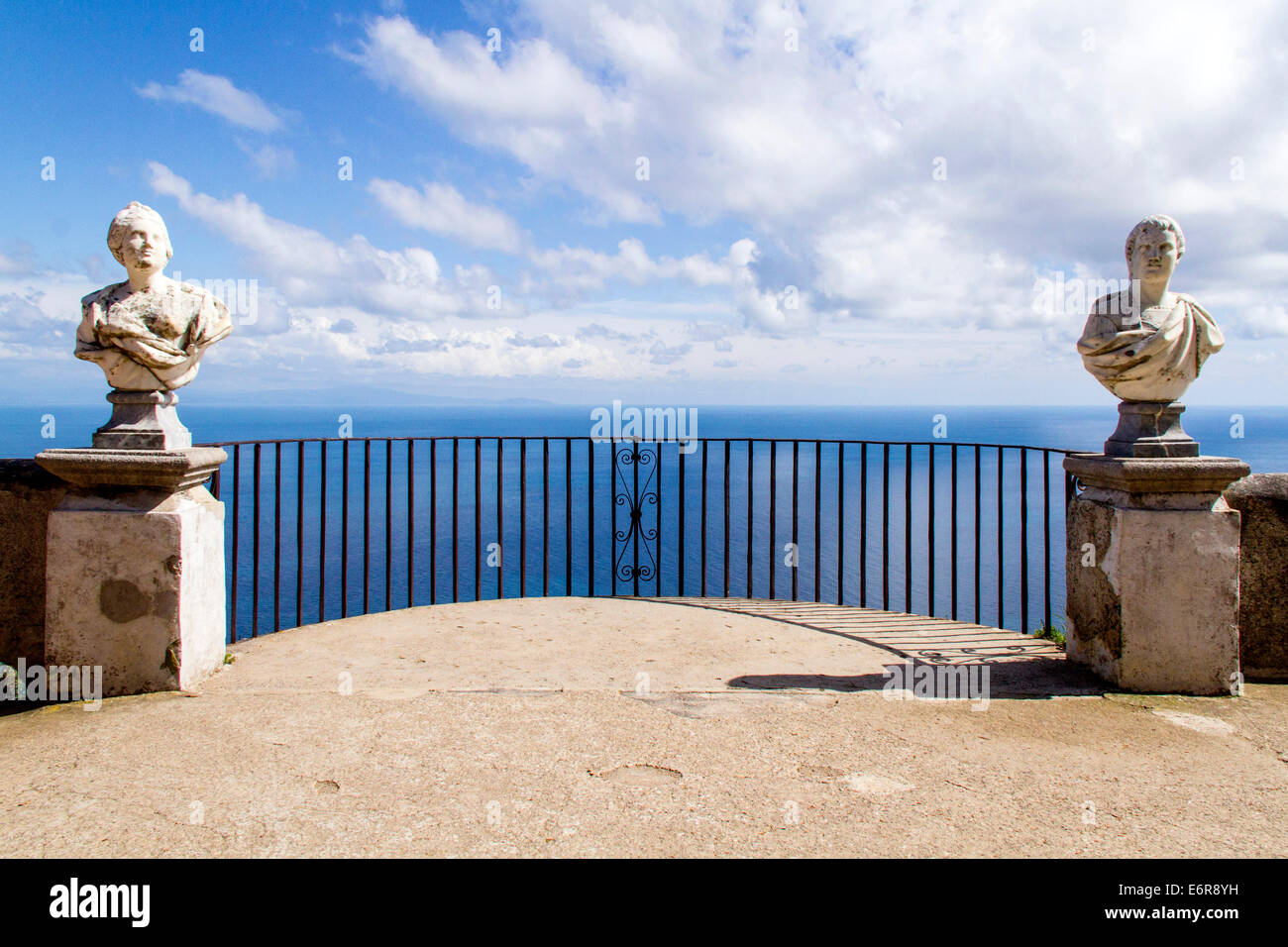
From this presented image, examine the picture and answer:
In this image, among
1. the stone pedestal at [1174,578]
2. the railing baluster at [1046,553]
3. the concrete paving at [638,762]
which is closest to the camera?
the concrete paving at [638,762]

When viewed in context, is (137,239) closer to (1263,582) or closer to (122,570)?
(122,570)

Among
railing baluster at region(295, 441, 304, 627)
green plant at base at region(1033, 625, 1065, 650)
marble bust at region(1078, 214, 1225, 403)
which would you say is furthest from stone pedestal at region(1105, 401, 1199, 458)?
railing baluster at region(295, 441, 304, 627)

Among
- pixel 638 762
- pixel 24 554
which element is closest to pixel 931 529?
pixel 638 762

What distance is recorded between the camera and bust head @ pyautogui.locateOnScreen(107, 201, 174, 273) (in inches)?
140

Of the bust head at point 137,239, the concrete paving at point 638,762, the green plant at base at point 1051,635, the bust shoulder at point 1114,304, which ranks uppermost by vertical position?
the bust head at point 137,239

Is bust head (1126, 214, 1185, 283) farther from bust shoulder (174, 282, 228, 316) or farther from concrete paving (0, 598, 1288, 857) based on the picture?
bust shoulder (174, 282, 228, 316)

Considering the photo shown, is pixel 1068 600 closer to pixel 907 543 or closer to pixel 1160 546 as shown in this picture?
pixel 1160 546

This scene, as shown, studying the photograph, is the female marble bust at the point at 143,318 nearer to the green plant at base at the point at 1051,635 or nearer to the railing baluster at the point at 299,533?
the railing baluster at the point at 299,533

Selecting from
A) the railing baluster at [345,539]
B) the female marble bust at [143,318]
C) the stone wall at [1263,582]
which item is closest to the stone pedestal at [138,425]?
the female marble bust at [143,318]

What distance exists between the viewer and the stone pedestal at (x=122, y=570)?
352cm

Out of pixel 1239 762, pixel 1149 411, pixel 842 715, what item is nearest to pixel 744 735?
pixel 842 715

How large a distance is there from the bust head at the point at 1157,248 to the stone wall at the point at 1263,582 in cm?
119

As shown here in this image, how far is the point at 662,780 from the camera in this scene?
2.72m
